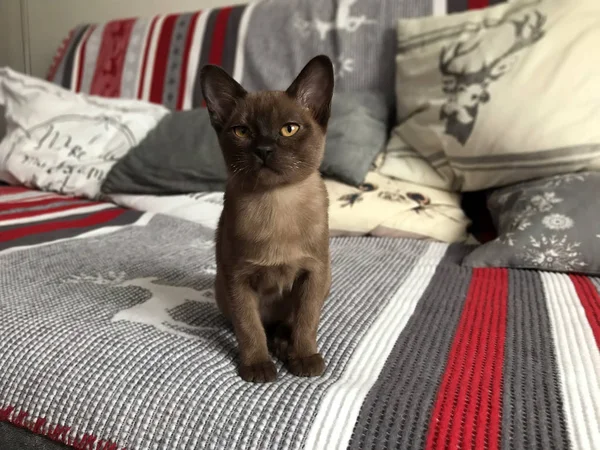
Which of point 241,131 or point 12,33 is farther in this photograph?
point 12,33

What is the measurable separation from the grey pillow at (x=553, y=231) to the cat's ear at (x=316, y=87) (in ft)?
1.80

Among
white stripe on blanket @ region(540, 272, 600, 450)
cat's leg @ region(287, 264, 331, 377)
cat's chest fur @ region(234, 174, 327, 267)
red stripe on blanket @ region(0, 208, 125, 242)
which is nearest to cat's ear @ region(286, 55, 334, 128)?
cat's chest fur @ region(234, 174, 327, 267)

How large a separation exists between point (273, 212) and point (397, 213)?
0.67 m

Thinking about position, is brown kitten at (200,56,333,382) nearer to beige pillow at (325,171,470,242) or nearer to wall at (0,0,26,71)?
beige pillow at (325,171,470,242)

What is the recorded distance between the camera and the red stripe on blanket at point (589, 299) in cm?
77

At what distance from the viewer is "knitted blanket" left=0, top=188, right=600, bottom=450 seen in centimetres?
54

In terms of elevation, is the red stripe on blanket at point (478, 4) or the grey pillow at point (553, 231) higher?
the red stripe on blanket at point (478, 4)

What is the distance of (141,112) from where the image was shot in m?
1.73

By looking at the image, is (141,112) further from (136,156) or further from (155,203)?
(155,203)

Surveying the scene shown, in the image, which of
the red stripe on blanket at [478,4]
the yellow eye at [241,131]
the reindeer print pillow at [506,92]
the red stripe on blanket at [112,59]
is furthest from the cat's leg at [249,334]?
the red stripe on blanket at [112,59]

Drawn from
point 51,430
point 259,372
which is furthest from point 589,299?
point 51,430

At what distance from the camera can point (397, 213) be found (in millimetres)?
1301

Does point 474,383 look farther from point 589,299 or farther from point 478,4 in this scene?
point 478,4

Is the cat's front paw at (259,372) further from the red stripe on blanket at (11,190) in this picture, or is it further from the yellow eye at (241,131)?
the red stripe on blanket at (11,190)
